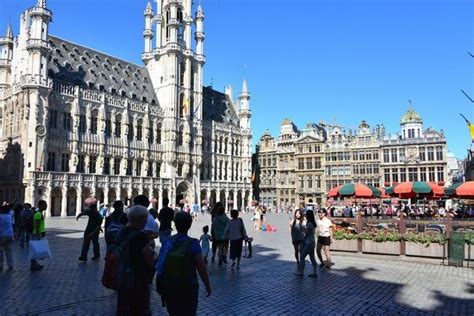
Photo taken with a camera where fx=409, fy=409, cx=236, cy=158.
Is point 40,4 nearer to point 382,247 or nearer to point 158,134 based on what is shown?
point 158,134

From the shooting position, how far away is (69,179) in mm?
45156

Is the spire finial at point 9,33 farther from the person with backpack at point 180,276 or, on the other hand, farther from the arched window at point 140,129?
the person with backpack at point 180,276

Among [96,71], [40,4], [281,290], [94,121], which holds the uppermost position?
[40,4]

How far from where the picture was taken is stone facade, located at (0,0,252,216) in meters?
43.7

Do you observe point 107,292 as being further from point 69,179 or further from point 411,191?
point 69,179

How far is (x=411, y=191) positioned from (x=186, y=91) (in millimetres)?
45122

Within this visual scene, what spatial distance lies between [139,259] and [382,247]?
11400 millimetres

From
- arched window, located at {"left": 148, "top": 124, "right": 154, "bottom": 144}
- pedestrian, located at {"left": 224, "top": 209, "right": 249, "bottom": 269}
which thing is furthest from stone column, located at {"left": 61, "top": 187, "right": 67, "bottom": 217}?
pedestrian, located at {"left": 224, "top": 209, "right": 249, "bottom": 269}

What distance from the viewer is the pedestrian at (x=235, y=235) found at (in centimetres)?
1202

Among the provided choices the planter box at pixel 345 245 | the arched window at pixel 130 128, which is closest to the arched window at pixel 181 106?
the arched window at pixel 130 128

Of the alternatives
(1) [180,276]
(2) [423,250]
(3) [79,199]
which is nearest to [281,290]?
(1) [180,276]

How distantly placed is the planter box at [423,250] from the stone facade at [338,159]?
167ft

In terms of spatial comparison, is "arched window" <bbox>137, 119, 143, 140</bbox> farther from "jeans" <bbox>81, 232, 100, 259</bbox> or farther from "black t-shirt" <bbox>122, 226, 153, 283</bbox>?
"black t-shirt" <bbox>122, 226, 153, 283</bbox>

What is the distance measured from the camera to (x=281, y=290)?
9.38 metres
